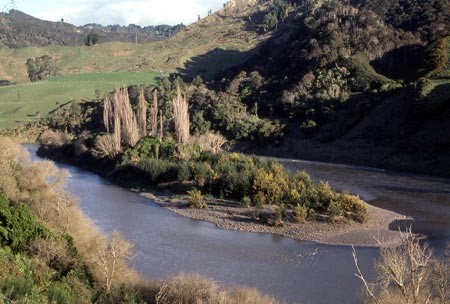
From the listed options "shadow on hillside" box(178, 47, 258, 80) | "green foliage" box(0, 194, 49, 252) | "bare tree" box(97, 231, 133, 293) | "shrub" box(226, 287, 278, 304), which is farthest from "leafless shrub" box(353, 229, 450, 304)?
"shadow on hillside" box(178, 47, 258, 80)

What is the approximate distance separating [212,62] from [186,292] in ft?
334

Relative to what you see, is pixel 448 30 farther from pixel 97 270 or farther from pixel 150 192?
pixel 97 270

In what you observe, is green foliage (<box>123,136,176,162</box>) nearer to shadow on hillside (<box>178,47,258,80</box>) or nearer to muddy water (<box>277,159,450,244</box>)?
muddy water (<box>277,159,450,244</box>)

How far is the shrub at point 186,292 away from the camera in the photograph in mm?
13719

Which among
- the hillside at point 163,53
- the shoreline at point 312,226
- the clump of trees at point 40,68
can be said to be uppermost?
the hillside at point 163,53

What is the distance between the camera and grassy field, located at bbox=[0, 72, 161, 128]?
283 feet

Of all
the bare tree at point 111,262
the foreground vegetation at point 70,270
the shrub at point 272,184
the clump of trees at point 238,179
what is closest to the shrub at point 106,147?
the clump of trees at point 238,179

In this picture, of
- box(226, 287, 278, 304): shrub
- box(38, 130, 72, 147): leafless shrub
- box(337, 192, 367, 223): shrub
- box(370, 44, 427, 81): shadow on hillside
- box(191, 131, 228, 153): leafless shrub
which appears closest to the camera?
box(226, 287, 278, 304): shrub

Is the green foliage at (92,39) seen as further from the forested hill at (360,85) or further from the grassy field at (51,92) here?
the forested hill at (360,85)

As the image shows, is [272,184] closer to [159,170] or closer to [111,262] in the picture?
[159,170]

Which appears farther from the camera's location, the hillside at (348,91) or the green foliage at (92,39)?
the green foliage at (92,39)

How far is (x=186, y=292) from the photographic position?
13867mm

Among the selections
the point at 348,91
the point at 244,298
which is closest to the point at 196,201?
the point at 244,298

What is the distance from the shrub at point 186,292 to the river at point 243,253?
127 inches
